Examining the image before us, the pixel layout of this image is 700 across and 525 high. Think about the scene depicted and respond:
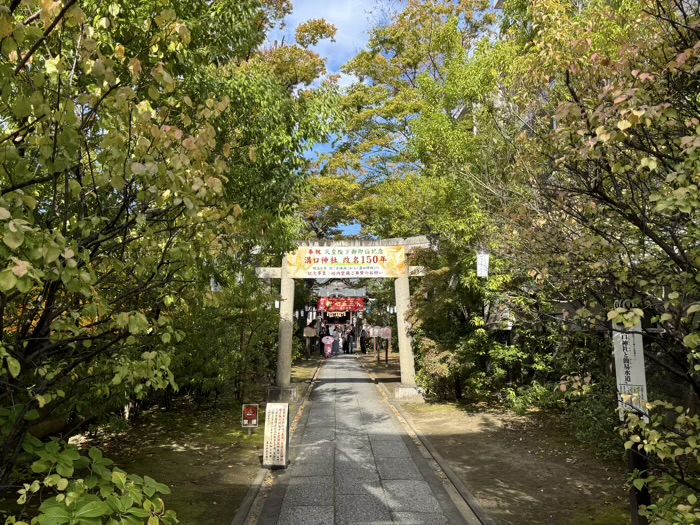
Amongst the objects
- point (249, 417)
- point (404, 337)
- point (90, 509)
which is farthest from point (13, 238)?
point (404, 337)

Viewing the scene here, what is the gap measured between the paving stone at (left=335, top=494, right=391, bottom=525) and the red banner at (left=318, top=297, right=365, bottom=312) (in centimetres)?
2373

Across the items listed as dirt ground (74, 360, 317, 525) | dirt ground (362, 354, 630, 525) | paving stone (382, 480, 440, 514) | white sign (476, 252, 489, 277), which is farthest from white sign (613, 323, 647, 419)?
white sign (476, 252, 489, 277)

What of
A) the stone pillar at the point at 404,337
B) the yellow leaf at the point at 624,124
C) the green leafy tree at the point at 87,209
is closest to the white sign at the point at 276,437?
the green leafy tree at the point at 87,209

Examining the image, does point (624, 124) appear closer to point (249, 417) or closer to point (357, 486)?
point (357, 486)

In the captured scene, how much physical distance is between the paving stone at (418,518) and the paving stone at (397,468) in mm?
1449

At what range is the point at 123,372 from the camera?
2.65 meters

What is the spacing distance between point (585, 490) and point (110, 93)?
7215mm

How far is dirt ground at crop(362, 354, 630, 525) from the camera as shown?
6020 millimetres

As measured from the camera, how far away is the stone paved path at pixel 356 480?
5.97m

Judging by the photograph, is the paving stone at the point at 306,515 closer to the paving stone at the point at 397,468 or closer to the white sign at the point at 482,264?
the paving stone at the point at 397,468

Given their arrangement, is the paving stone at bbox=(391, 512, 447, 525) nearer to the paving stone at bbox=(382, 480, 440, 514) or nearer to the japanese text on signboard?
the paving stone at bbox=(382, 480, 440, 514)

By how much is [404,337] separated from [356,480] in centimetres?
847

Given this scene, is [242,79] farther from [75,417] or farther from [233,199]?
[75,417]

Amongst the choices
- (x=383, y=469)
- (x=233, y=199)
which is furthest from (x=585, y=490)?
(x=233, y=199)
